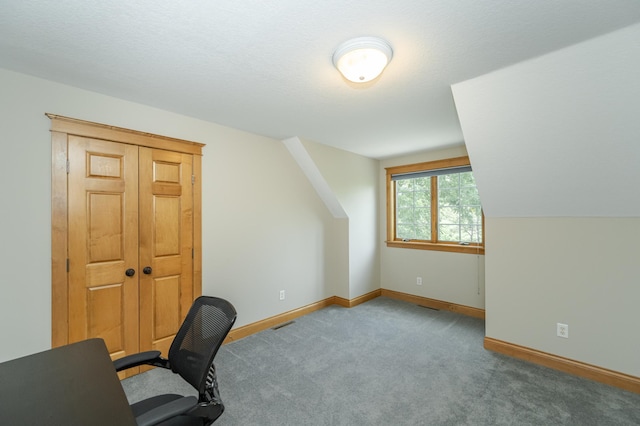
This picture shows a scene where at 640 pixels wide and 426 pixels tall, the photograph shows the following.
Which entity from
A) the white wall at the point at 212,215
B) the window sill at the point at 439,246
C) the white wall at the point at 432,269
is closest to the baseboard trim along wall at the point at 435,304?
the white wall at the point at 432,269

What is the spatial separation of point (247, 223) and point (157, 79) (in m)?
1.70

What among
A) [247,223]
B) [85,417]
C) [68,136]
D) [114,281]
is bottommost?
[85,417]

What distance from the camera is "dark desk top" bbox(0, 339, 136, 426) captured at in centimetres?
93

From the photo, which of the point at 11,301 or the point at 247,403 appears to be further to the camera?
the point at 247,403

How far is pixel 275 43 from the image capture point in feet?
5.28

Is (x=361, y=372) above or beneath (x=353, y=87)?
beneath

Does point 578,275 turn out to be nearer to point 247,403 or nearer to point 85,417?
point 247,403

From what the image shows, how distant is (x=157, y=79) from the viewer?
6.65 feet

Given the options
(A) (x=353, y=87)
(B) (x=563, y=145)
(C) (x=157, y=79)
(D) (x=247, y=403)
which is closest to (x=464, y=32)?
→ (A) (x=353, y=87)

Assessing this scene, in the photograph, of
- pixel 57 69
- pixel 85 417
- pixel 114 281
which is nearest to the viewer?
pixel 85 417

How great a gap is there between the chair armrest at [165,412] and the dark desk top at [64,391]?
1.8 inches

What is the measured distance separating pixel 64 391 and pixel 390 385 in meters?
2.09

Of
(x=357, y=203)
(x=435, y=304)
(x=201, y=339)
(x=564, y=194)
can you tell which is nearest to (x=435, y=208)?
(x=357, y=203)

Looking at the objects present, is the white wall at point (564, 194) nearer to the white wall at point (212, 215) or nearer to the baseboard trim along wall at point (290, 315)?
the baseboard trim along wall at point (290, 315)
